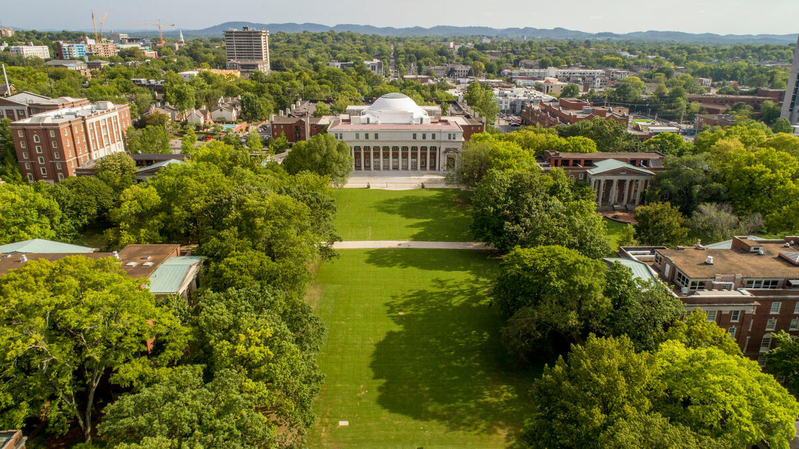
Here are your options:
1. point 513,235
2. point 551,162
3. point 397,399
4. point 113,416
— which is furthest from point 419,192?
point 113,416

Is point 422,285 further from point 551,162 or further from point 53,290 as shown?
point 551,162

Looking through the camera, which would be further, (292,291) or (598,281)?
(292,291)

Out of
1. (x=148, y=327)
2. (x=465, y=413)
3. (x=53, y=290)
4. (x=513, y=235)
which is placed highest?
(x=53, y=290)

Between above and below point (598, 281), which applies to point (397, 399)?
below

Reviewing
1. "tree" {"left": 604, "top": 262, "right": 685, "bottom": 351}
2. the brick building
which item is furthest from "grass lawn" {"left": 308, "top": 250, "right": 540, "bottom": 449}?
the brick building

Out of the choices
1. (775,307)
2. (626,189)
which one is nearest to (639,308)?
(775,307)

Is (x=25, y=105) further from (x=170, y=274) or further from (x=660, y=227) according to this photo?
(x=660, y=227)

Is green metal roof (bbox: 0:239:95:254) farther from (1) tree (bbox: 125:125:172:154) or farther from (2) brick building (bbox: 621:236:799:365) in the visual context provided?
(1) tree (bbox: 125:125:172:154)
